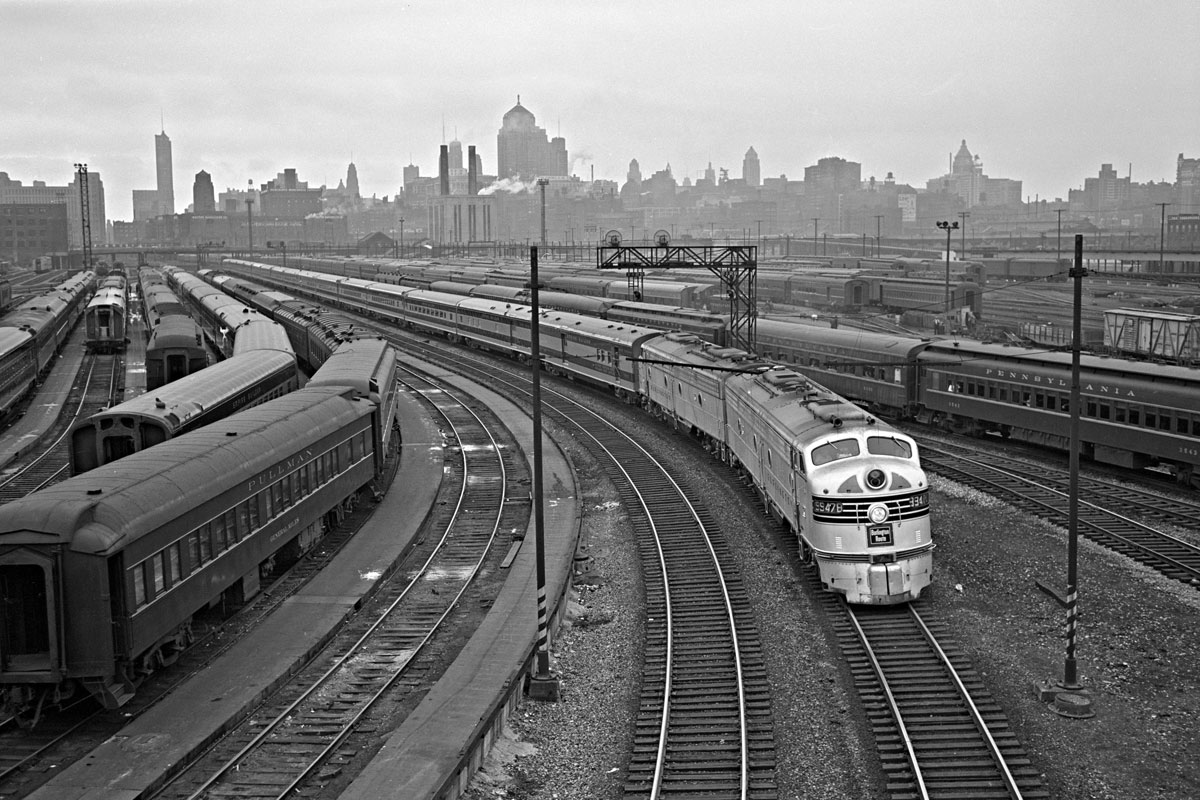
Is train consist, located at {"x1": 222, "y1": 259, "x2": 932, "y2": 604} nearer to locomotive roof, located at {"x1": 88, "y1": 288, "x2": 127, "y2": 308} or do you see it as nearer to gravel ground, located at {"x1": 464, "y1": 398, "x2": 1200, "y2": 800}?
gravel ground, located at {"x1": 464, "y1": 398, "x2": 1200, "y2": 800}

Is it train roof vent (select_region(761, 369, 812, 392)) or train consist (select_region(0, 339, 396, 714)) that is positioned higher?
train roof vent (select_region(761, 369, 812, 392))

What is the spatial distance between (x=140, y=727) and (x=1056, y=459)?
2669 cm

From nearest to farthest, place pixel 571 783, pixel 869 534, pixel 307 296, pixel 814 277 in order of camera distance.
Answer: pixel 571 783 → pixel 869 534 → pixel 814 277 → pixel 307 296

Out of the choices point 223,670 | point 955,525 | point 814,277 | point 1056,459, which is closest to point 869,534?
point 955,525

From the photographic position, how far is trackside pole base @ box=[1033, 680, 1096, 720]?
16266mm

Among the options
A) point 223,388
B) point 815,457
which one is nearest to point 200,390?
point 223,388

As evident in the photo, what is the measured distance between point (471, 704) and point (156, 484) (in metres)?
5.81

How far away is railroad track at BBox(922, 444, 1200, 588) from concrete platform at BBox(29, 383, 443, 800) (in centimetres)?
1462

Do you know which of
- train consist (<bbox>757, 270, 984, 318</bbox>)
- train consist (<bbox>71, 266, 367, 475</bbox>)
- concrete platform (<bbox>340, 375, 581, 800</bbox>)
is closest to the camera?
concrete platform (<bbox>340, 375, 581, 800</bbox>)

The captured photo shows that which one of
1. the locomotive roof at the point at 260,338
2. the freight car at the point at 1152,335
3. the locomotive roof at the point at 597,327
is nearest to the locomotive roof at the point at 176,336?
the locomotive roof at the point at 260,338

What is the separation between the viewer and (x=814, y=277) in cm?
9319

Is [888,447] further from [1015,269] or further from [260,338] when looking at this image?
[1015,269]

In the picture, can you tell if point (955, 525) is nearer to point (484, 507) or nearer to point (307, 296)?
point (484, 507)

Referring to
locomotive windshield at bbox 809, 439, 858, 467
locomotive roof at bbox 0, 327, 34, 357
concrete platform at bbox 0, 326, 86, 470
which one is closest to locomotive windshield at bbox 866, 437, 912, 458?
locomotive windshield at bbox 809, 439, 858, 467
